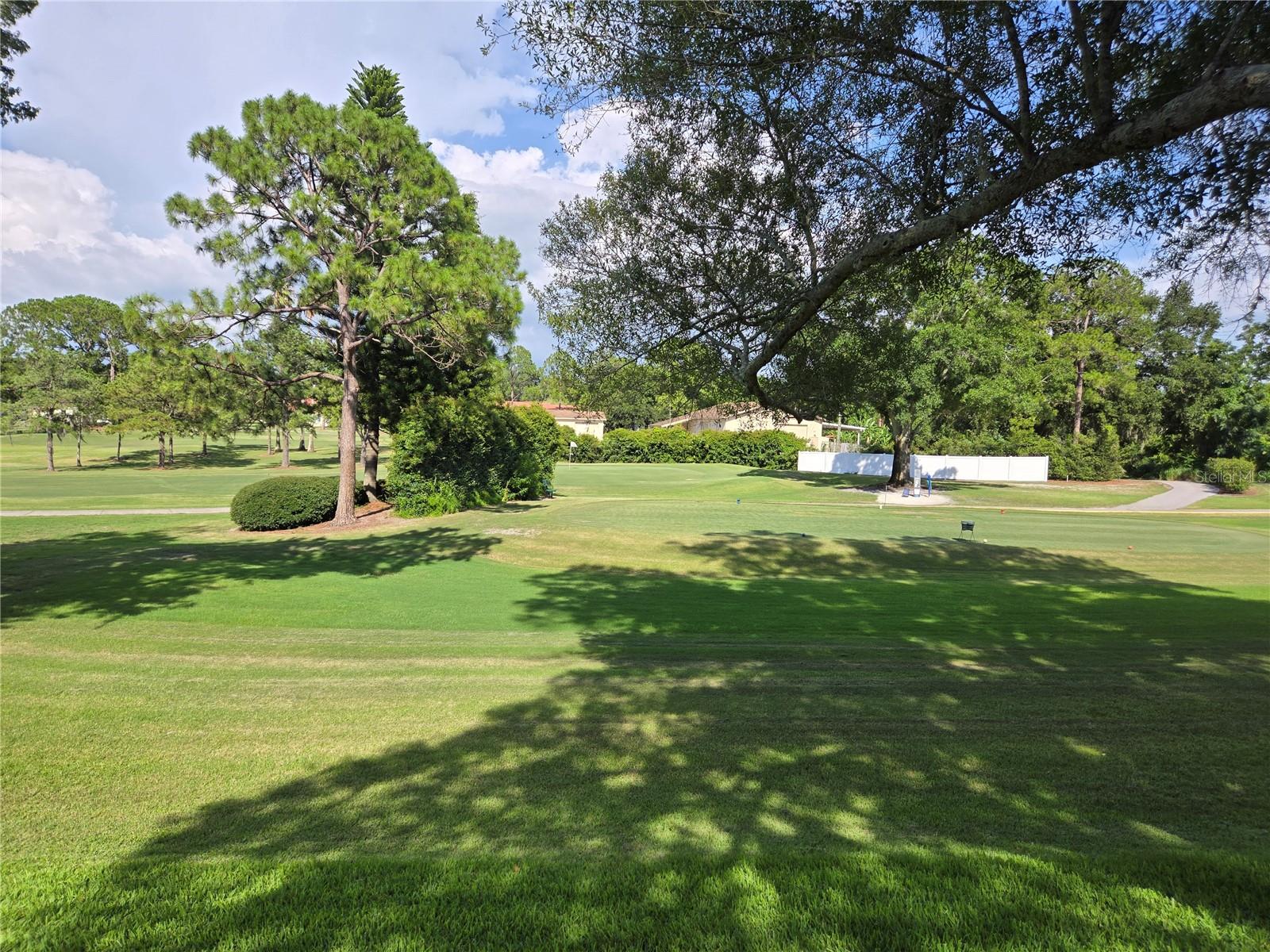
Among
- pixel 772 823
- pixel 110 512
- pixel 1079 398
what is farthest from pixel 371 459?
pixel 1079 398

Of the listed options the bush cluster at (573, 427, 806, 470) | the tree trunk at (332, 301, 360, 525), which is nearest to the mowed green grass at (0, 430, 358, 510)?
the tree trunk at (332, 301, 360, 525)

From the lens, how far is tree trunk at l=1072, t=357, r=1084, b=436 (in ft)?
143

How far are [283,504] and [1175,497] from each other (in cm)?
4042

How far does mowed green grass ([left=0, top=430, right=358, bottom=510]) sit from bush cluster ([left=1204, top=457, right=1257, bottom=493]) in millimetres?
49265

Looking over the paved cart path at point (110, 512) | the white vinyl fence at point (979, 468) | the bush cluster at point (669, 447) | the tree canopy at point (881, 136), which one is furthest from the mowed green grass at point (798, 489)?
the tree canopy at point (881, 136)

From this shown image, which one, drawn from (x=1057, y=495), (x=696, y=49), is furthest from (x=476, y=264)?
(x=1057, y=495)

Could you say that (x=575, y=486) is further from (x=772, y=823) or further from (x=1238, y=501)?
(x=1238, y=501)

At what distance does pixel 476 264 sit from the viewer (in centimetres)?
1734

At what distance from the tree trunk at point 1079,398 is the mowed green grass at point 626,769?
40.6 metres

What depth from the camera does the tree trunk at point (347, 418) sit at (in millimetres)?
18734

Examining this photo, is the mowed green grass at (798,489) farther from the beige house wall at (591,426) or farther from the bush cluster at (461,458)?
the beige house wall at (591,426)

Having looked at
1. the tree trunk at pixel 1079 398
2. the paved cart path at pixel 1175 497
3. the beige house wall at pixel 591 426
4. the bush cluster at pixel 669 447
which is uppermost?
the tree trunk at pixel 1079 398

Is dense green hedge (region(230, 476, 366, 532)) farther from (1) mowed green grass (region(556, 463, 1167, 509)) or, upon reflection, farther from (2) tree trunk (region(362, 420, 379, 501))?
(1) mowed green grass (region(556, 463, 1167, 509))

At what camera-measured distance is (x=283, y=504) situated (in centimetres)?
1783
